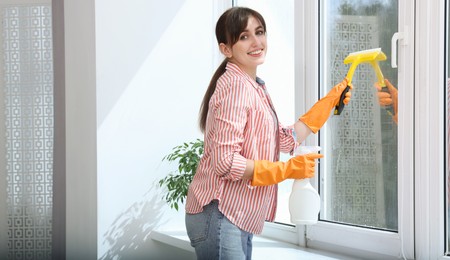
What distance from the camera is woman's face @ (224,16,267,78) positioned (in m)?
1.83

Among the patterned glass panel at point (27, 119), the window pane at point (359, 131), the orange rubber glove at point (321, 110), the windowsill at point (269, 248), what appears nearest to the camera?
the orange rubber glove at point (321, 110)

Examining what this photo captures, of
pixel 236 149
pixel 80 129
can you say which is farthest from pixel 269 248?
pixel 236 149

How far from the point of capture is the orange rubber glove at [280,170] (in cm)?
170

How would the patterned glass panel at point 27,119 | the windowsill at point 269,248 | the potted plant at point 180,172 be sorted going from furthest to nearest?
the potted plant at point 180,172 < the patterned glass panel at point 27,119 < the windowsill at point 269,248

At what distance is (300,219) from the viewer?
189 cm

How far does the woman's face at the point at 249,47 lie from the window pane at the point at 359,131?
0.60 meters

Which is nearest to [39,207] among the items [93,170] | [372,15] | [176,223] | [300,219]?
[93,170]

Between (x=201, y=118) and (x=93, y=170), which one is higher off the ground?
(x=201, y=118)

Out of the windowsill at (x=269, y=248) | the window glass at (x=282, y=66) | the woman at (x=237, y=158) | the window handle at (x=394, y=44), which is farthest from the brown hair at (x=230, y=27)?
the window glass at (x=282, y=66)

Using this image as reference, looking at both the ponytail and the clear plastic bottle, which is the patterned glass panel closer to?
the ponytail

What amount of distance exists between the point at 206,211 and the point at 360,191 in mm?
851

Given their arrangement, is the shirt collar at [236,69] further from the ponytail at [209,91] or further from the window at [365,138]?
the window at [365,138]

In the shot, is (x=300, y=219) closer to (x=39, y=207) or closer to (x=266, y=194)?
(x=266, y=194)

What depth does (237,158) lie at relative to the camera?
1.68 m
